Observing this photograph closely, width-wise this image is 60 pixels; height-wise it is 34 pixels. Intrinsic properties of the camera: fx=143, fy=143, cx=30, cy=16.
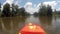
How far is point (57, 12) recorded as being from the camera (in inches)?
44.2

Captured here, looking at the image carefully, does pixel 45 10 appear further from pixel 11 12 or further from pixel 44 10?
pixel 11 12

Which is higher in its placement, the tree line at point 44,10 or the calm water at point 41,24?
the tree line at point 44,10

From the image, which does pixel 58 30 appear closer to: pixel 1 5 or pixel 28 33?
pixel 1 5

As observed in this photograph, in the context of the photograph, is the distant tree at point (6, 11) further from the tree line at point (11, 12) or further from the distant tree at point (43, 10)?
the distant tree at point (43, 10)

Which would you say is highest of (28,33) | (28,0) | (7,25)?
(28,0)

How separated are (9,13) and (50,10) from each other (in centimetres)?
37

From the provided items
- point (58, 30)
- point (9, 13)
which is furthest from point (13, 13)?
point (58, 30)

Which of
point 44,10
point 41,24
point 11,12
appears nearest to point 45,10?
point 44,10

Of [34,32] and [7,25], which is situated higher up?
[34,32]

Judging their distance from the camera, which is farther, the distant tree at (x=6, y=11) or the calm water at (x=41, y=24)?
the calm water at (x=41, y=24)

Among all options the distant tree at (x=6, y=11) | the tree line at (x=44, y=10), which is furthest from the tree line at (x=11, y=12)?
the tree line at (x=44, y=10)

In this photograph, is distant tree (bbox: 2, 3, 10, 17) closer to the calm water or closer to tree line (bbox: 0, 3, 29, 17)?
tree line (bbox: 0, 3, 29, 17)

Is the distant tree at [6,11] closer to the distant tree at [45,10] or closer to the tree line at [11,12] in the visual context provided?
the tree line at [11,12]

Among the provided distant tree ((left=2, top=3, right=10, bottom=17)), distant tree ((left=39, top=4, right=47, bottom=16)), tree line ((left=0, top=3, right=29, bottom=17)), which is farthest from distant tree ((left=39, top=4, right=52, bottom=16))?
distant tree ((left=2, top=3, right=10, bottom=17))
